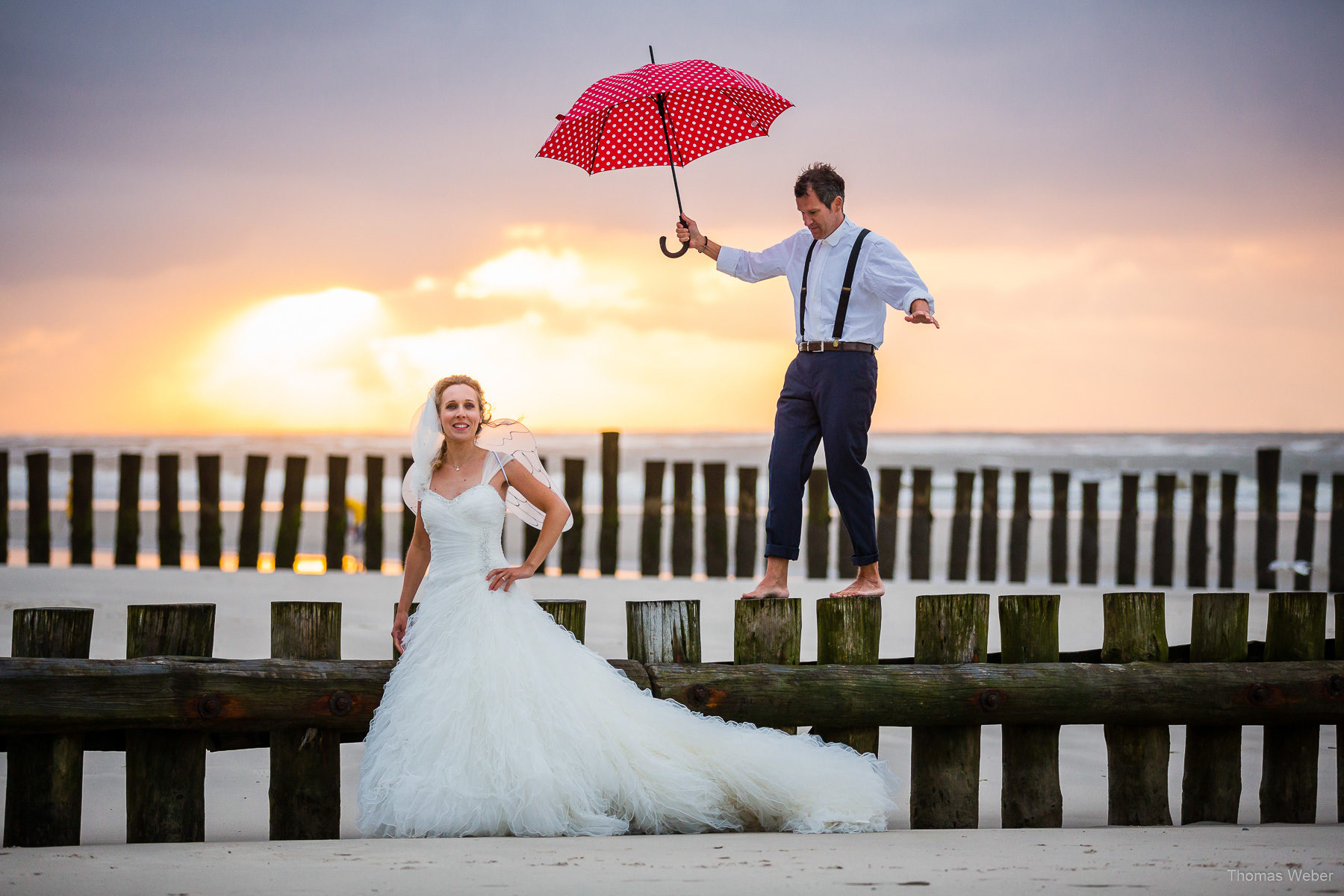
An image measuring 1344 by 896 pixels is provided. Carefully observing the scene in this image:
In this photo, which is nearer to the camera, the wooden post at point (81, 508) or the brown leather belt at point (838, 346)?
the brown leather belt at point (838, 346)

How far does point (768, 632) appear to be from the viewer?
4961mm

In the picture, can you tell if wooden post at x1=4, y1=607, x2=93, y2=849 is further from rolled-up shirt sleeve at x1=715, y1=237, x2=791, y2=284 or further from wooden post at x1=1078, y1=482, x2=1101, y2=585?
wooden post at x1=1078, y1=482, x2=1101, y2=585

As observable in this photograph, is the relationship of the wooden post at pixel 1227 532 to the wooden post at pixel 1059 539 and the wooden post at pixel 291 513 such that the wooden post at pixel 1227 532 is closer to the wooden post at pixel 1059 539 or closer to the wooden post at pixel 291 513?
the wooden post at pixel 1059 539

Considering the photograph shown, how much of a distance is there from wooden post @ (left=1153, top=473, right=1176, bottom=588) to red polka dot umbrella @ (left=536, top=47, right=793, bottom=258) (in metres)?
8.04

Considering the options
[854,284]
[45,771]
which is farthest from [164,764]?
[854,284]

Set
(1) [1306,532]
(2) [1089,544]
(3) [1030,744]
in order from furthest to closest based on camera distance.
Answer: (1) [1306,532], (2) [1089,544], (3) [1030,744]

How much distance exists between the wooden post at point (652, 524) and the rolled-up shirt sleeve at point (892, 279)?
221 inches

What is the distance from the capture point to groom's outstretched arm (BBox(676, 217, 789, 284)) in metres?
5.97

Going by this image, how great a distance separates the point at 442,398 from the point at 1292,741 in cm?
402

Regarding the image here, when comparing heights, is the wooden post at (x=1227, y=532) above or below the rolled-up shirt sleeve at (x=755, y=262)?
below

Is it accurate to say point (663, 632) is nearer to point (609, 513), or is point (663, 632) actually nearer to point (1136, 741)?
point (1136, 741)

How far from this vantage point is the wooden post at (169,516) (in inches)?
428

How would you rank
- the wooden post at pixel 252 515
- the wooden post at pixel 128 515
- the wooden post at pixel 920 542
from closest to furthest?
the wooden post at pixel 128 515 → the wooden post at pixel 252 515 → the wooden post at pixel 920 542

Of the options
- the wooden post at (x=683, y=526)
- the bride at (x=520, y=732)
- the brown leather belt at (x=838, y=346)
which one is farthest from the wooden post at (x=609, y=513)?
the bride at (x=520, y=732)
